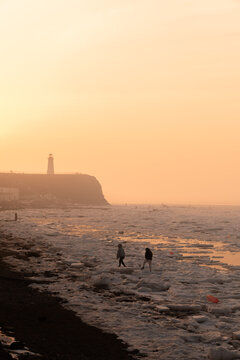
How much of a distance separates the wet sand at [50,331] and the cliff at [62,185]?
12874 centimetres

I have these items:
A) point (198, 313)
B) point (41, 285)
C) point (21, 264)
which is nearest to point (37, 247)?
point (21, 264)

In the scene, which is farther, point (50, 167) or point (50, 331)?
point (50, 167)

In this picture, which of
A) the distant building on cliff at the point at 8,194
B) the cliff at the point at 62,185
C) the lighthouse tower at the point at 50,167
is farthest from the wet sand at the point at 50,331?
the lighthouse tower at the point at 50,167

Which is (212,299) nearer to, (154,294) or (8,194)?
(154,294)

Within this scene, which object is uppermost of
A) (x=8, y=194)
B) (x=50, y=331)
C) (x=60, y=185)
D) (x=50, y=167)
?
(x=50, y=167)

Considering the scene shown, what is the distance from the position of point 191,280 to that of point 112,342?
8057mm

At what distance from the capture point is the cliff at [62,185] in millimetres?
150000

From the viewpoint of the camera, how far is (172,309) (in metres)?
11.9

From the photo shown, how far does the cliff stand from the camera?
150m

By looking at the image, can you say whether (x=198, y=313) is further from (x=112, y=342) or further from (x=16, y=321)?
(x=16, y=321)

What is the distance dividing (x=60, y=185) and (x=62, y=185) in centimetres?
111

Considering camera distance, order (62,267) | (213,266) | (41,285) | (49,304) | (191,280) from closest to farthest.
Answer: (49,304) < (41,285) < (191,280) < (62,267) < (213,266)

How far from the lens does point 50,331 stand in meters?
9.20

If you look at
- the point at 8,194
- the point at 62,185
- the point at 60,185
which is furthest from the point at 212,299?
the point at 62,185
